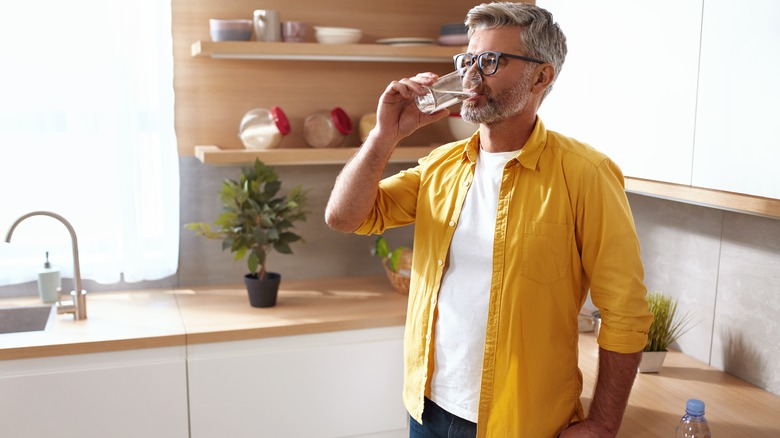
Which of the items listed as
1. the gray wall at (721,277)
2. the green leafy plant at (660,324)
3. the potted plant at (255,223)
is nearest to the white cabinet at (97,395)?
the potted plant at (255,223)

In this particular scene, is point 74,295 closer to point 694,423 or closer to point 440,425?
point 440,425

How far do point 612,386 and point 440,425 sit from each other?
394mm

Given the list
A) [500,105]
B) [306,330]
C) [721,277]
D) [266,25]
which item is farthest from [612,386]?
[266,25]

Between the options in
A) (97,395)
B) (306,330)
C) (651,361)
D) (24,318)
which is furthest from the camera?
(24,318)

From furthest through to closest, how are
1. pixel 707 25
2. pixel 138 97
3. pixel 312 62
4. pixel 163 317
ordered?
pixel 312 62, pixel 138 97, pixel 163 317, pixel 707 25

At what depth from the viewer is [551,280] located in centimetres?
155

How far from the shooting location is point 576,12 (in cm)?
220

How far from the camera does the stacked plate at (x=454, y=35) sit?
280 centimetres

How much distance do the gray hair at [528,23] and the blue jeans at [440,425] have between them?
80cm

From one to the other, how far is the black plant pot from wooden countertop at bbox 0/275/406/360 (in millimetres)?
31

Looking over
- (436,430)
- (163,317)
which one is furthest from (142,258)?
(436,430)

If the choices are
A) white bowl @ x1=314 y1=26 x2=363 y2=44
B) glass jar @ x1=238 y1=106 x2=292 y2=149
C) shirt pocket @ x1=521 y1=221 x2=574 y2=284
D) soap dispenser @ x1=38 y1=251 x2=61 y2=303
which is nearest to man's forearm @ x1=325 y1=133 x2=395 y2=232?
shirt pocket @ x1=521 y1=221 x2=574 y2=284

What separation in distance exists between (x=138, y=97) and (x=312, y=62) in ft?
2.17

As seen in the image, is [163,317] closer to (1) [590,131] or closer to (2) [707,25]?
(1) [590,131]
